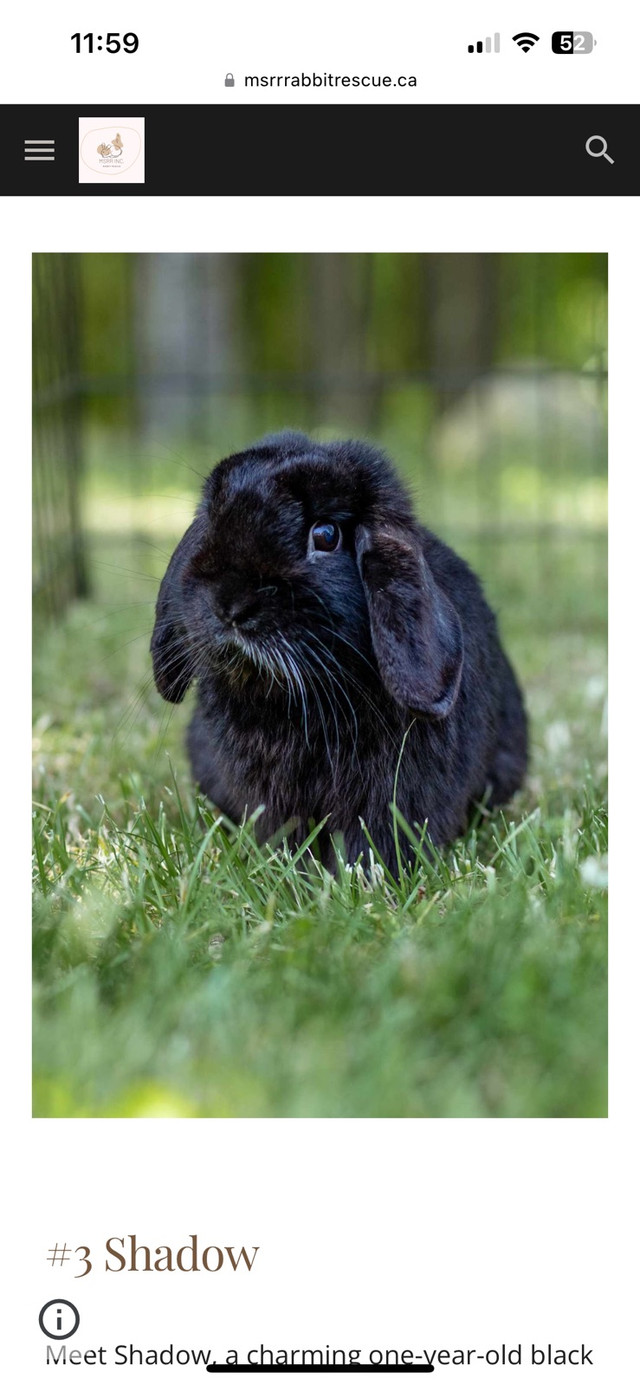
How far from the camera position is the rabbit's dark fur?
97.7 inches

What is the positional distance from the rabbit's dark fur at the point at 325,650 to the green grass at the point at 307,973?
161 mm

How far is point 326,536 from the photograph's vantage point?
2.57 meters

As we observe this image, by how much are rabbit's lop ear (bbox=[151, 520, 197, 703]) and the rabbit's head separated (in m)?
0.01

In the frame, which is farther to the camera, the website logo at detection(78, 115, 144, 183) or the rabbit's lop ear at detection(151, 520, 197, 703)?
the rabbit's lop ear at detection(151, 520, 197, 703)

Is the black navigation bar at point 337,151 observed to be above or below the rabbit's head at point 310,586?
above

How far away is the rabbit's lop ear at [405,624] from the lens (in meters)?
2.48
